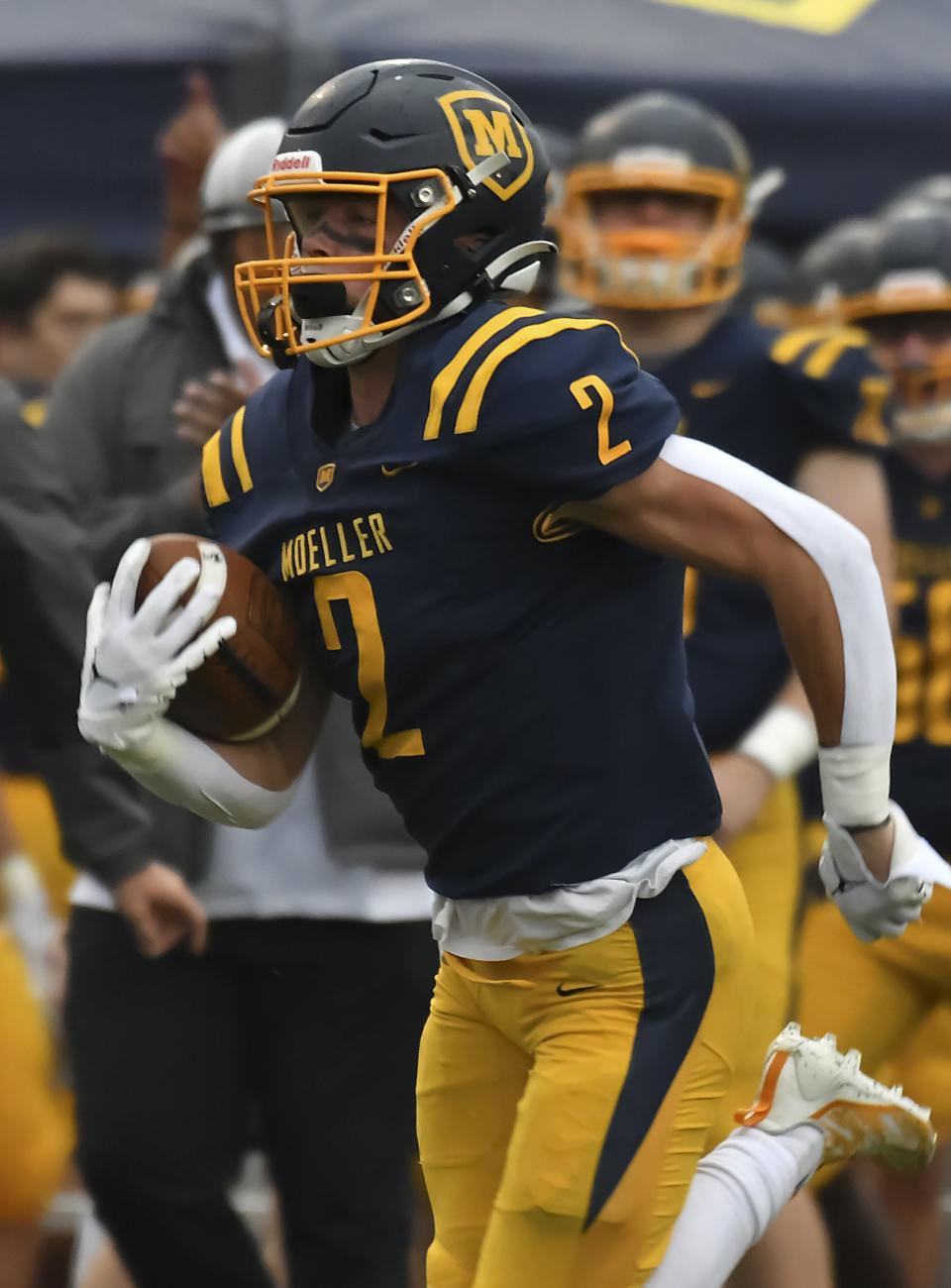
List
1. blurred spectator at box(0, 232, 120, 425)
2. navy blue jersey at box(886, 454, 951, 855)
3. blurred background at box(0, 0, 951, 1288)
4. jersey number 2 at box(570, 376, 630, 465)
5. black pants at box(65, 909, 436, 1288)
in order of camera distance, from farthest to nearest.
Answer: blurred background at box(0, 0, 951, 1288) → blurred spectator at box(0, 232, 120, 425) → navy blue jersey at box(886, 454, 951, 855) → black pants at box(65, 909, 436, 1288) → jersey number 2 at box(570, 376, 630, 465)

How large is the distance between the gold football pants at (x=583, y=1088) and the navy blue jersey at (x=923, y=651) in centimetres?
153

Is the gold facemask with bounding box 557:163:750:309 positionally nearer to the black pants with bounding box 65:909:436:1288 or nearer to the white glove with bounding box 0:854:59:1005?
the black pants with bounding box 65:909:436:1288

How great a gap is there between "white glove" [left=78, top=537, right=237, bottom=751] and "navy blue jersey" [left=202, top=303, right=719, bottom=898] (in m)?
0.14

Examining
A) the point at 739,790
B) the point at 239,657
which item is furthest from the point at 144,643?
the point at 739,790

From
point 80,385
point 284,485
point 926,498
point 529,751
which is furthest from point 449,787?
point 926,498

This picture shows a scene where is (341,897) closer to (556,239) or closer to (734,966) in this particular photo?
(734,966)

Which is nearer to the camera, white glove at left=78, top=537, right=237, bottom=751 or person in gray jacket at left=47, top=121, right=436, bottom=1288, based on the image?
white glove at left=78, top=537, right=237, bottom=751

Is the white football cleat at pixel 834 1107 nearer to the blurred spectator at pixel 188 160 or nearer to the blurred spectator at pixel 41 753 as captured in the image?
the blurred spectator at pixel 41 753

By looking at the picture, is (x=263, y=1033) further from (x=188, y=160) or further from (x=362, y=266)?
(x=188, y=160)

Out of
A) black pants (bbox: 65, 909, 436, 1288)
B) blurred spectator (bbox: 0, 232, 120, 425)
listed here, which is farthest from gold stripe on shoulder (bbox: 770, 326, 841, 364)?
blurred spectator (bbox: 0, 232, 120, 425)

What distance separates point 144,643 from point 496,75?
635 cm

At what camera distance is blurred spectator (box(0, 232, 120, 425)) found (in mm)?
6305

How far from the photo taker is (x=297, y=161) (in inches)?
114

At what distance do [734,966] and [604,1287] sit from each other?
413 millimetres
